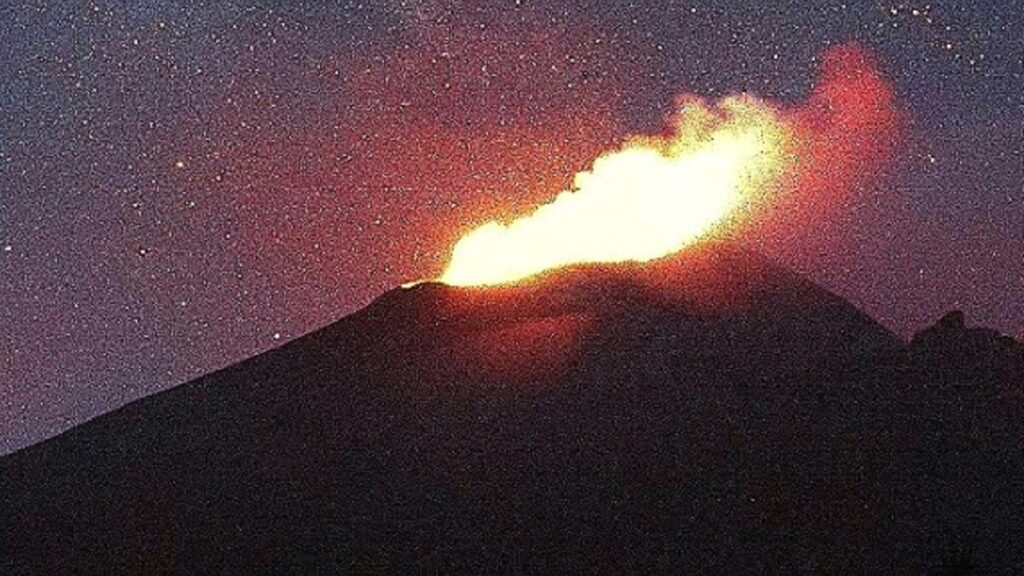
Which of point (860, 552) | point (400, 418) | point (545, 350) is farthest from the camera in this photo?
point (545, 350)

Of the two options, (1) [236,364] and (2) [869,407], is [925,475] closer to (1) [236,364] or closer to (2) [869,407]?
(2) [869,407]

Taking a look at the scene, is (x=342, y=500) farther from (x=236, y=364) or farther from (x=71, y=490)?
(x=236, y=364)

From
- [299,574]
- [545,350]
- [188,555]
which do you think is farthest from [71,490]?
[545,350]

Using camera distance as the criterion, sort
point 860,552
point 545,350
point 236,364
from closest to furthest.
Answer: point 860,552, point 545,350, point 236,364

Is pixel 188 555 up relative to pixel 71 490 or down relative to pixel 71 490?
down

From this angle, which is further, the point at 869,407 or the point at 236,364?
the point at 236,364

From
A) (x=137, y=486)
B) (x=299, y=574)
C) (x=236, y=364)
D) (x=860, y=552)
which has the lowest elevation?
(x=860, y=552)
